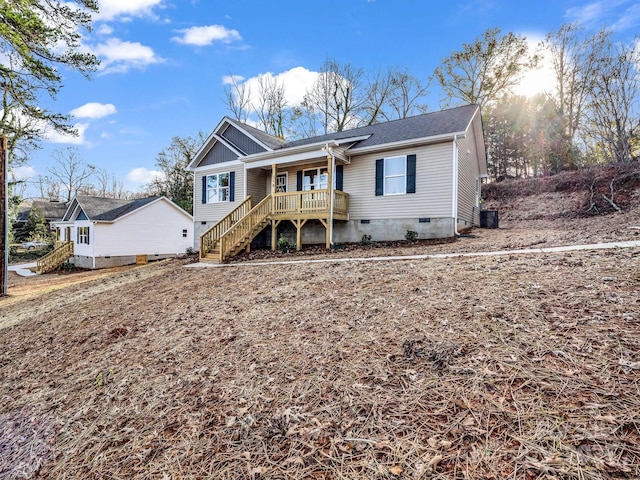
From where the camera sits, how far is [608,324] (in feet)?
8.39

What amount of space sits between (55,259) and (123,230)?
611 centimetres

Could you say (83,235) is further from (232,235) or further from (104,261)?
(232,235)

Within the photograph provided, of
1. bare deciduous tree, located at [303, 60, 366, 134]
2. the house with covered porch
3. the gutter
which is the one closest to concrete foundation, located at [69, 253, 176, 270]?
the house with covered porch

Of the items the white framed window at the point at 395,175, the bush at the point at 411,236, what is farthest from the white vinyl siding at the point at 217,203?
the bush at the point at 411,236

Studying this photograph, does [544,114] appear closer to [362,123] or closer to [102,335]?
[362,123]

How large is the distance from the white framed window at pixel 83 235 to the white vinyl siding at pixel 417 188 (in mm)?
19544

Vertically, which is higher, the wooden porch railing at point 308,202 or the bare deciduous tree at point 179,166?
the bare deciduous tree at point 179,166

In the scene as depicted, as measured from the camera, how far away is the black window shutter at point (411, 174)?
1139 cm

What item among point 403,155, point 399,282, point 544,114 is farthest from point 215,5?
point 544,114

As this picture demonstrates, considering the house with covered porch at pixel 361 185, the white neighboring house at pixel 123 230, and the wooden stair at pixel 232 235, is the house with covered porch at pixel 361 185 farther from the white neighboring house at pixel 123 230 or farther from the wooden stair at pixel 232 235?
the white neighboring house at pixel 123 230

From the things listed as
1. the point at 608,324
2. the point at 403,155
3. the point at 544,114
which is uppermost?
the point at 544,114

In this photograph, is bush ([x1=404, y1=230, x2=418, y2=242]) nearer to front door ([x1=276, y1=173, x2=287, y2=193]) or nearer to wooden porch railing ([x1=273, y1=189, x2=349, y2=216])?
wooden porch railing ([x1=273, y1=189, x2=349, y2=216])

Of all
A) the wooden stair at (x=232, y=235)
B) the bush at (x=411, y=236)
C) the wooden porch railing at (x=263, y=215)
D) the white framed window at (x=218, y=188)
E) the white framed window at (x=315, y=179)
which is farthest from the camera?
the white framed window at (x=218, y=188)

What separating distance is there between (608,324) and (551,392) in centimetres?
116
